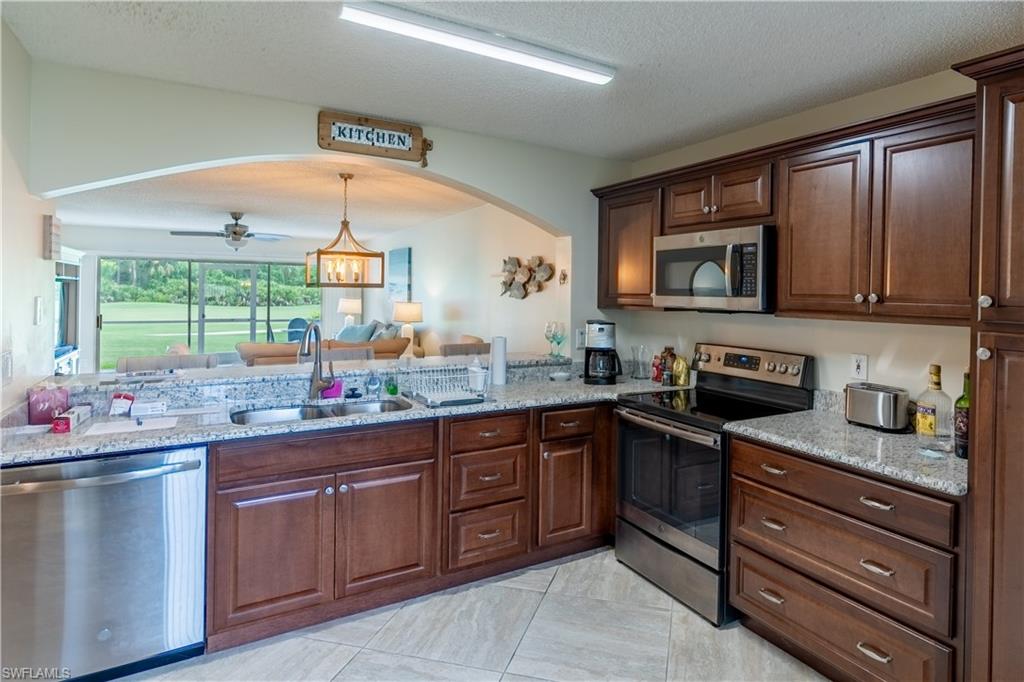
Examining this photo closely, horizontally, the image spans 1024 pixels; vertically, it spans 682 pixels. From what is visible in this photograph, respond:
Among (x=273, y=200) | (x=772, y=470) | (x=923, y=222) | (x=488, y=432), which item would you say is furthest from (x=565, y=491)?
(x=273, y=200)

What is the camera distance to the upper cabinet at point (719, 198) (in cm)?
269

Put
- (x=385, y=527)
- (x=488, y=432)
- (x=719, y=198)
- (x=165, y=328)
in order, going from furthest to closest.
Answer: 1. (x=165, y=328)
2. (x=719, y=198)
3. (x=488, y=432)
4. (x=385, y=527)

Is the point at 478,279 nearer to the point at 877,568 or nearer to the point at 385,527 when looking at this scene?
the point at 385,527

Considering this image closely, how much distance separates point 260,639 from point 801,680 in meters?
2.11

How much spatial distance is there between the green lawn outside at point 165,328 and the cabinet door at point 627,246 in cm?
777

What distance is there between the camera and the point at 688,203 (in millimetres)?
3057

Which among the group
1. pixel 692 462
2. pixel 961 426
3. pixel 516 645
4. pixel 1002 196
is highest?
pixel 1002 196

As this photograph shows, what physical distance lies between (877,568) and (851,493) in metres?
0.25

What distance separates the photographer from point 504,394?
3.03 m

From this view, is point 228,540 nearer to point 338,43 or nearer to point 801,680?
point 338,43

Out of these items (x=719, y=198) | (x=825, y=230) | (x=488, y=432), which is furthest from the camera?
(x=719, y=198)

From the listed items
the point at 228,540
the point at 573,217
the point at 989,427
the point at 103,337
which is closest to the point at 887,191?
the point at 989,427

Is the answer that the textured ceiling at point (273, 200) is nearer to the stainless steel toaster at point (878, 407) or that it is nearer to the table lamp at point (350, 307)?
the table lamp at point (350, 307)

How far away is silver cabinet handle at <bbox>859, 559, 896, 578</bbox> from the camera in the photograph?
1.87 m
